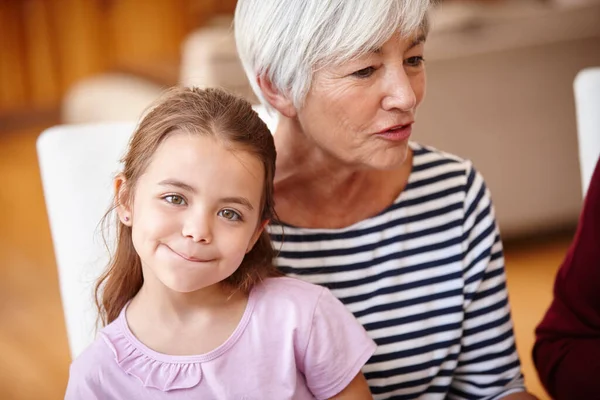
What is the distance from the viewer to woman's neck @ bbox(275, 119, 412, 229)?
1.51 m

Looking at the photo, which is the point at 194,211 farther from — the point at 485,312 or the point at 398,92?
the point at 485,312

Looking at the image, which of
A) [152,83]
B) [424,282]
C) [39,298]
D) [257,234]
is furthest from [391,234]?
[152,83]

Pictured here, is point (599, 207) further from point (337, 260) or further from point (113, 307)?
point (113, 307)

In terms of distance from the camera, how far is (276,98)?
1464mm

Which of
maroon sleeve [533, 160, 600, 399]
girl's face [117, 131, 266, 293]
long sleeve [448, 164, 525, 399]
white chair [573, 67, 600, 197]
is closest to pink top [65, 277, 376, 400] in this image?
girl's face [117, 131, 266, 293]

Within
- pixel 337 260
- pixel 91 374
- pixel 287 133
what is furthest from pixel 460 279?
pixel 91 374

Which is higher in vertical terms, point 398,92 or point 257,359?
point 398,92

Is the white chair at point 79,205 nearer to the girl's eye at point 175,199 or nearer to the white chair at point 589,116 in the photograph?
the girl's eye at point 175,199

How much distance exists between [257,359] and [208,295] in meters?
0.12

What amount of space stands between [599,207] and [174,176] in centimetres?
75

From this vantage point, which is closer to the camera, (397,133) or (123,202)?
(123,202)

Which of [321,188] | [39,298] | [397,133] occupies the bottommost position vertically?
[39,298]

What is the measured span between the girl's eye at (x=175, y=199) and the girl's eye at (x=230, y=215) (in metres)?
0.05

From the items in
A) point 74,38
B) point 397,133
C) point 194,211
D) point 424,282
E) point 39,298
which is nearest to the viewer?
point 194,211
